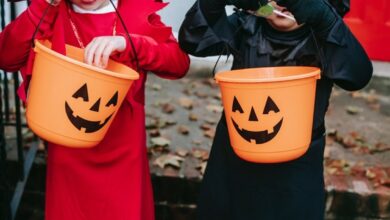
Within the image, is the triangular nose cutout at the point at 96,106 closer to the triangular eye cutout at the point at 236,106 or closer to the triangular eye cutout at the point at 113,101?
the triangular eye cutout at the point at 113,101

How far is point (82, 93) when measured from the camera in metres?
2.03

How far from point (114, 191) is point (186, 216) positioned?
3.72 ft

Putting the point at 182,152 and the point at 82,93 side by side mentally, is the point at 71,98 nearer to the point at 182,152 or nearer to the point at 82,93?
the point at 82,93

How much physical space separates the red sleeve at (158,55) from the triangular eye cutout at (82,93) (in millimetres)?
308

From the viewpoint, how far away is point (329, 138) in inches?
160

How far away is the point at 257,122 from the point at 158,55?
0.51m

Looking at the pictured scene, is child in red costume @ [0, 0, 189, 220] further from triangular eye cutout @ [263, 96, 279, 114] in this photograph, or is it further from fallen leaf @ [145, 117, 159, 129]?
fallen leaf @ [145, 117, 159, 129]

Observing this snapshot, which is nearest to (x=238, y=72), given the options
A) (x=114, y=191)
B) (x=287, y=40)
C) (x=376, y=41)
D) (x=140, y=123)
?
(x=287, y=40)

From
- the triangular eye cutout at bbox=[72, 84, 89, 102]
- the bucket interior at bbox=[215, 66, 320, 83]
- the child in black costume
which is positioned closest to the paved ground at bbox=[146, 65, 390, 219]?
the child in black costume

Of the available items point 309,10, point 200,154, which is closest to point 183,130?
point 200,154

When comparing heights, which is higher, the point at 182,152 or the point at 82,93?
the point at 82,93

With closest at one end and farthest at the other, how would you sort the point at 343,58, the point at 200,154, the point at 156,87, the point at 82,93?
the point at 82,93
the point at 343,58
the point at 200,154
the point at 156,87

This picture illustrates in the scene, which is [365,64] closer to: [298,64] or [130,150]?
[298,64]

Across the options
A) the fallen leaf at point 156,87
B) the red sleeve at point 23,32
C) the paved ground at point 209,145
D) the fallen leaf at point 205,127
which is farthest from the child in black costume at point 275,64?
the fallen leaf at point 156,87
